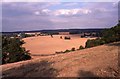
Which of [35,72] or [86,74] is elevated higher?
[86,74]

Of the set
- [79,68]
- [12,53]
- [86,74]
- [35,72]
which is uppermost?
[79,68]

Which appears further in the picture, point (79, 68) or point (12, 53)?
point (12, 53)

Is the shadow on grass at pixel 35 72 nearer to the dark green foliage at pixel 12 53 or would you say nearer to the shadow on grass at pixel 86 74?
the shadow on grass at pixel 86 74

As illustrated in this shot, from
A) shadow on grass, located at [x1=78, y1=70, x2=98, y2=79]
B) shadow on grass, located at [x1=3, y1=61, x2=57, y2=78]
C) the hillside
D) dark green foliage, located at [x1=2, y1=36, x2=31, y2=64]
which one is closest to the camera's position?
shadow on grass, located at [x1=78, y1=70, x2=98, y2=79]

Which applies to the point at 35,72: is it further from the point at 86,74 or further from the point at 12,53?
the point at 12,53

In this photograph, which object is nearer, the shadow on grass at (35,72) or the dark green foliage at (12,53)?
the shadow on grass at (35,72)

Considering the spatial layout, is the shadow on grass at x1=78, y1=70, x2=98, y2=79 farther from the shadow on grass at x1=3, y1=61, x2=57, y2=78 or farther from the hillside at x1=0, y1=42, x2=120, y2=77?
the shadow on grass at x1=3, y1=61, x2=57, y2=78

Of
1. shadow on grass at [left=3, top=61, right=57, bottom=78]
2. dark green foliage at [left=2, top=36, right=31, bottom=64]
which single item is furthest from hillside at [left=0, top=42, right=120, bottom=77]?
dark green foliage at [left=2, top=36, right=31, bottom=64]

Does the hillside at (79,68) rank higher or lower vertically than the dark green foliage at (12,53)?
higher

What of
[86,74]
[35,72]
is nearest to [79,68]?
[86,74]

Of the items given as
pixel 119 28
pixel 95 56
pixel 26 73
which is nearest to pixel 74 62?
pixel 95 56

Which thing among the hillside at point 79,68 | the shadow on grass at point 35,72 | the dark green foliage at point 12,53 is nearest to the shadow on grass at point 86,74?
the hillside at point 79,68
